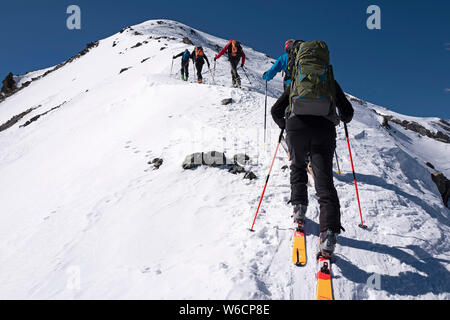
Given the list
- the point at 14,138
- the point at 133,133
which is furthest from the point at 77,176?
the point at 14,138

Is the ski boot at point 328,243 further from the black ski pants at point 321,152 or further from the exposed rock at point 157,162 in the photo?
the exposed rock at point 157,162

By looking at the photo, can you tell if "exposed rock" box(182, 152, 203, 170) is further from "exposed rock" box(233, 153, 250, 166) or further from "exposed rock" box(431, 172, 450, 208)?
"exposed rock" box(431, 172, 450, 208)

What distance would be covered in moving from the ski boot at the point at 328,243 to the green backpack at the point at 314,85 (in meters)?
1.41

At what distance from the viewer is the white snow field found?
3.31 m

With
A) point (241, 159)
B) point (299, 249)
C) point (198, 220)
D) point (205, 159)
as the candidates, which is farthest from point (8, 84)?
point (299, 249)

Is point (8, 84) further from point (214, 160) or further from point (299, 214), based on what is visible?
point (299, 214)

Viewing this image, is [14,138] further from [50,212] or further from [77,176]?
[50,212]

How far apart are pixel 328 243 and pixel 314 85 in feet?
6.47

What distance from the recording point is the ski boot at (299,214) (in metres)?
3.88

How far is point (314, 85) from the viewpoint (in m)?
3.28

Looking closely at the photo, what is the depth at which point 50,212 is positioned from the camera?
6328mm

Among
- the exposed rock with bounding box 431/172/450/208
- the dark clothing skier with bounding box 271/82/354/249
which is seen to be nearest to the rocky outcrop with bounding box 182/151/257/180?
the dark clothing skier with bounding box 271/82/354/249

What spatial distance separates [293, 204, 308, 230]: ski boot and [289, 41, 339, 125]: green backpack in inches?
52.0
